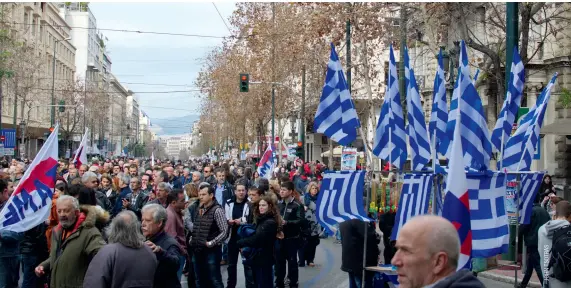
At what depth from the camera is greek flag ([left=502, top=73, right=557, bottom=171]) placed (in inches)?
335

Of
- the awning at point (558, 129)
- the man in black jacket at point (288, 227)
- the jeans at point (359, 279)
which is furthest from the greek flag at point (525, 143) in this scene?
the awning at point (558, 129)

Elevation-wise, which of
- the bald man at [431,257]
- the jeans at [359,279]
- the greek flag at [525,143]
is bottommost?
the jeans at [359,279]

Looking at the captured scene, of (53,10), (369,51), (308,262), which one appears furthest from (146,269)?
(53,10)

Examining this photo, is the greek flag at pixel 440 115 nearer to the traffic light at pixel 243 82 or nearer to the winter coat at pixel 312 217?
the winter coat at pixel 312 217

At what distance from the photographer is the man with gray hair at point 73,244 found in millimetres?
5941

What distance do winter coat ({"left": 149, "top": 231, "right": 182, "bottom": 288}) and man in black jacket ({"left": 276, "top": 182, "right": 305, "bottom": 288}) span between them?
4634 millimetres

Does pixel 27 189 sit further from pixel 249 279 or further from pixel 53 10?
pixel 53 10

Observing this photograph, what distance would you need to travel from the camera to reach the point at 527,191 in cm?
848

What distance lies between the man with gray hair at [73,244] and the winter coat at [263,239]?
331 centimetres

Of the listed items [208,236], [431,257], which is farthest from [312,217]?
[431,257]

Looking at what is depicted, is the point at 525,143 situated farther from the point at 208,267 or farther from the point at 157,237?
the point at 157,237

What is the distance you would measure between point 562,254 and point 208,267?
4328mm

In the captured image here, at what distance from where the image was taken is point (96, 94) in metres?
69.2

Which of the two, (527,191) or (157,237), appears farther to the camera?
(527,191)
